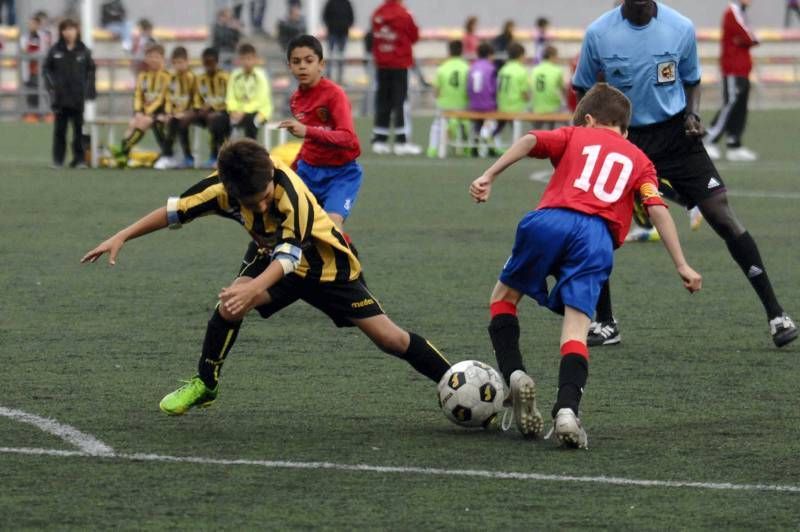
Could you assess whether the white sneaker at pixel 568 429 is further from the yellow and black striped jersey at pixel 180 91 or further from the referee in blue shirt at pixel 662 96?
Result: the yellow and black striped jersey at pixel 180 91

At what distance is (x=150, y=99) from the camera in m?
23.2

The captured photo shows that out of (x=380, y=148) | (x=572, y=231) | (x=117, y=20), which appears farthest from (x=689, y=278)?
(x=117, y=20)

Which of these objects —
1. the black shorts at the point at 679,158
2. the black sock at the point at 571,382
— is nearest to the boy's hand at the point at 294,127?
the black shorts at the point at 679,158

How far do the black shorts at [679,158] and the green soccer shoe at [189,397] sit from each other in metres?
3.31

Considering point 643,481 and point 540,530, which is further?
point 643,481

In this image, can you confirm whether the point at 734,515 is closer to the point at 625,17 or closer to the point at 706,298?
the point at 625,17

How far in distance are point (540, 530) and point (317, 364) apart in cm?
331

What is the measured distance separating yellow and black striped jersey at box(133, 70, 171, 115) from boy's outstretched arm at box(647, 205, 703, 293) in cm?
1660

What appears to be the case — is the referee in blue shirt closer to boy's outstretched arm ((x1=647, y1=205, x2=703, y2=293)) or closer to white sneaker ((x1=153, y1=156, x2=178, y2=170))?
boy's outstretched arm ((x1=647, y1=205, x2=703, y2=293))

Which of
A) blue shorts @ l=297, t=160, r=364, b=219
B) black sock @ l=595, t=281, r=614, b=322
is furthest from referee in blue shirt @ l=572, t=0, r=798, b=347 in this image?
blue shorts @ l=297, t=160, r=364, b=219

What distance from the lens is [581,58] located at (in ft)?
31.4

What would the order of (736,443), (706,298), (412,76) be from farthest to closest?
(412,76)
(706,298)
(736,443)

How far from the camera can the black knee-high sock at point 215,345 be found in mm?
7027

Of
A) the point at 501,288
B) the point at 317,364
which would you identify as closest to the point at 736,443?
the point at 501,288
